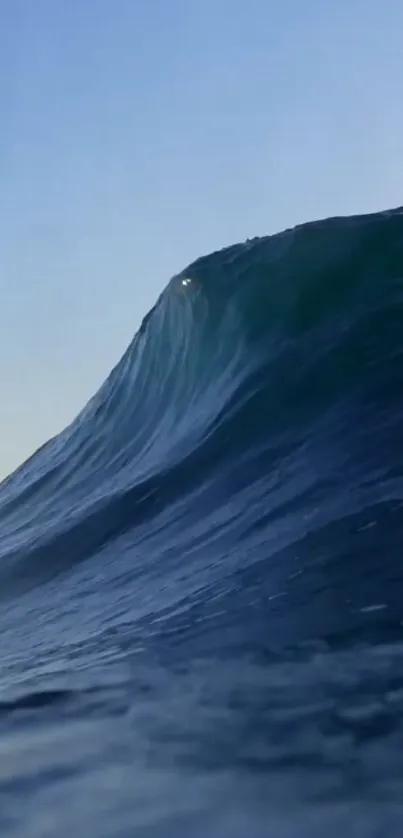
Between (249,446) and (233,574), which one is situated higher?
(249,446)

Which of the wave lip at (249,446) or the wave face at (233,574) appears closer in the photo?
the wave face at (233,574)

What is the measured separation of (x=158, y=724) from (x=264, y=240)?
7.75 meters

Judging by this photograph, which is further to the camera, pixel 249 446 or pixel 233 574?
pixel 249 446

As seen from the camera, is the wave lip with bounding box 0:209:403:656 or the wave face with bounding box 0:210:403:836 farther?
the wave lip with bounding box 0:209:403:656

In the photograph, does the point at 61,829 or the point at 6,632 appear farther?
the point at 6,632

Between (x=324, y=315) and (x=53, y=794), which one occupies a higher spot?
(x=324, y=315)

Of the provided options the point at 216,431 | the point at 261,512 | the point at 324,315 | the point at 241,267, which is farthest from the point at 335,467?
the point at 241,267

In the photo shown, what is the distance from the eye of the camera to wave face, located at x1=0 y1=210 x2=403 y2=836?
2.55m

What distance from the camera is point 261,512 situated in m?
5.48

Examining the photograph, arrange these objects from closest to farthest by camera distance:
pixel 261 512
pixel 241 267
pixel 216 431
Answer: pixel 261 512
pixel 216 431
pixel 241 267

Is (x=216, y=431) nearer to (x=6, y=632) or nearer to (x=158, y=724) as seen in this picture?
(x=6, y=632)

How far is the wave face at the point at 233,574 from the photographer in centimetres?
255

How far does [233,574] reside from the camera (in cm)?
474

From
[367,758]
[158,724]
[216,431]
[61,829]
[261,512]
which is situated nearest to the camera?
[61,829]
